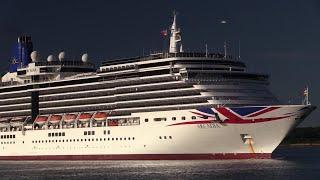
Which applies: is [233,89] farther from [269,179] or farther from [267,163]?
[269,179]

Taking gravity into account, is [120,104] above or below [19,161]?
above

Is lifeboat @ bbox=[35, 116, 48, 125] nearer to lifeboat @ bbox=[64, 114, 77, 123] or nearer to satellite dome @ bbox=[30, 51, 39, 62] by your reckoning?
lifeboat @ bbox=[64, 114, 77, 123]

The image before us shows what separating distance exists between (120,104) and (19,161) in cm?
1747

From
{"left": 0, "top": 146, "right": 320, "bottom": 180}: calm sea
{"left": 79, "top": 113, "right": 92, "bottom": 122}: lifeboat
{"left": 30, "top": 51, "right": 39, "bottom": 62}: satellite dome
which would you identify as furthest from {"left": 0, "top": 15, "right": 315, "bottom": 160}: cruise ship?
{"left": 30, "top": 51, "right": 39, "bottom": 62}: satellite dome

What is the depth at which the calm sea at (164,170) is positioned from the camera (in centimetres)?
6444

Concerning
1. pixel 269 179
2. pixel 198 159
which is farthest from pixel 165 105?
pixel 269 179

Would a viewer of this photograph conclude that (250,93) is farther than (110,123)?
No

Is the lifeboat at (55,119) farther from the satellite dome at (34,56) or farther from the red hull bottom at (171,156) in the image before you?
the satellite dome at (34,56)

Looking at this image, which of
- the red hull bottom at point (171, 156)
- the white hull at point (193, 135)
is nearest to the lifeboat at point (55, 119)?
the red hull bottom at point (171, 156)

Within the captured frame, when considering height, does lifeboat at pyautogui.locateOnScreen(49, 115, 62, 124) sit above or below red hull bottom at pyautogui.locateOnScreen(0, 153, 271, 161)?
above

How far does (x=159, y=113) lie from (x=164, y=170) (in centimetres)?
1177

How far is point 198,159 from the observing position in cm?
7831

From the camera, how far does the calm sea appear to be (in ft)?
211

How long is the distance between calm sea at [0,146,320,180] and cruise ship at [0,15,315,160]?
1.98 meters
